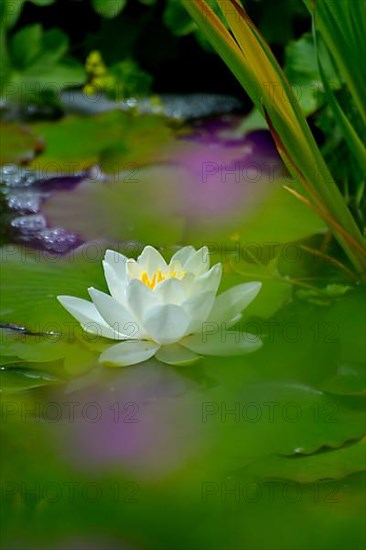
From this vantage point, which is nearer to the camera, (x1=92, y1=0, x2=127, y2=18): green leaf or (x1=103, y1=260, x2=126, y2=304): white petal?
(x1=103, y1=260, x2=126, y2=304): white petal

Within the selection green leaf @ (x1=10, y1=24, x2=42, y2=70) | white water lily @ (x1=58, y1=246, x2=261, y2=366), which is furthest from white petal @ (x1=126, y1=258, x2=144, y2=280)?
green leaf @ (x1=10, y1=24, x2=42, y2=70)

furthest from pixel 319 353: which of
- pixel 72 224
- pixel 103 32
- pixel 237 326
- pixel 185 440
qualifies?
pixel 103 32

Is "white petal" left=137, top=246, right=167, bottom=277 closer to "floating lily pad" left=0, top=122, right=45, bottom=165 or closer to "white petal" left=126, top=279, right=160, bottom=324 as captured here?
"white petal" left=126, top=279, right=160, bottom=324

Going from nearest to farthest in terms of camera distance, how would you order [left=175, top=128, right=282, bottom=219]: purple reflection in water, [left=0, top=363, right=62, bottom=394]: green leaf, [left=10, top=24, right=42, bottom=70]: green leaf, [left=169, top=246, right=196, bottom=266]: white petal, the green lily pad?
[left=0, top=363, right=62, bottom=394]: green leaf → [left=169, top=246, right=196, bottom=266]: white petal → [left=175, top=128, right=282, bottom=219]: purple reflection in water → the green lily pad → [left=10, top=24, right=42, bottom=70]: green leaf

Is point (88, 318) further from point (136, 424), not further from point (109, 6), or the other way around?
point (109, 6)

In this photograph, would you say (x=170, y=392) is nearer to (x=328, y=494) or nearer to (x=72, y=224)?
(x=328, y=494)

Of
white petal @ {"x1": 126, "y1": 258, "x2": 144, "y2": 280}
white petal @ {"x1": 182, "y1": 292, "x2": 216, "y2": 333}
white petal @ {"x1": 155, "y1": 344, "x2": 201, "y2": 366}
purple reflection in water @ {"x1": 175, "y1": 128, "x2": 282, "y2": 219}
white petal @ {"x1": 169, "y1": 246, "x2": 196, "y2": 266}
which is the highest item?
purple reflection in water @ {"x1": 175, "y1": 128, "x2": 282, "y2": 219}

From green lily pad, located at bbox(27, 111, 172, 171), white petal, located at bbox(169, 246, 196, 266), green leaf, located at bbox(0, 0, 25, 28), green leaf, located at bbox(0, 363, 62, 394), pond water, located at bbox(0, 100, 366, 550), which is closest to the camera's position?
pond water, located at bbox(0, 100, 366, 550)
